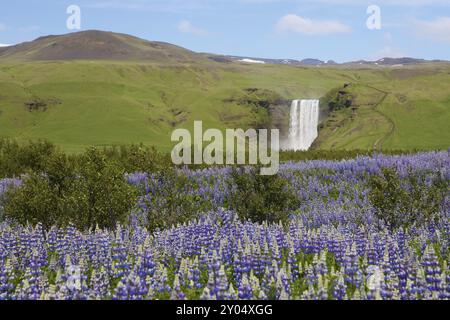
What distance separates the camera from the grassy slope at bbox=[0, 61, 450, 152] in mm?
112375

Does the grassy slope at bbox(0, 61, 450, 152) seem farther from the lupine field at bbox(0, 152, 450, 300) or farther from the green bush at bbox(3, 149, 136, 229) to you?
the lupine field at bbox(0, 152, 450, 300)

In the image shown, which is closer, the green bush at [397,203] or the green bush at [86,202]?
the green bush at [397,203]

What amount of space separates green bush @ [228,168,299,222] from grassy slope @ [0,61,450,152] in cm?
8574

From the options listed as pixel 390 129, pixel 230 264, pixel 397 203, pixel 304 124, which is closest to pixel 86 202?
pixel 230 264

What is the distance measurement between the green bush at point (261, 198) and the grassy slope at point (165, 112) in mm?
85738

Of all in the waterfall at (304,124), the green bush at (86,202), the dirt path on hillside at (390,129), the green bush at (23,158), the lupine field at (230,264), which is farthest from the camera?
the waterfall at (304,124)

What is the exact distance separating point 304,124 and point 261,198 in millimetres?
135812

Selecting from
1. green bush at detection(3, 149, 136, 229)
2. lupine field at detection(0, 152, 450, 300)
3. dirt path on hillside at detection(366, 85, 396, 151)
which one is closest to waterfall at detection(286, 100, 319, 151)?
dirt path on hillside at detection(366, 85, 396, 151)

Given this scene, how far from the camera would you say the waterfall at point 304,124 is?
474 feet

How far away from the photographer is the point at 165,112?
527 ft

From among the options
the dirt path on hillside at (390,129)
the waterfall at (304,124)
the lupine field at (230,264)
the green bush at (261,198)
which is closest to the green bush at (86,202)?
the green bush at (261,198)

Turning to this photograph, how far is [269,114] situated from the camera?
550 ft

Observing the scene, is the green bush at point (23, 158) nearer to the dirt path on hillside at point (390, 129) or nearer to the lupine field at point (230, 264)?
the lupine field at point (230, 264)
